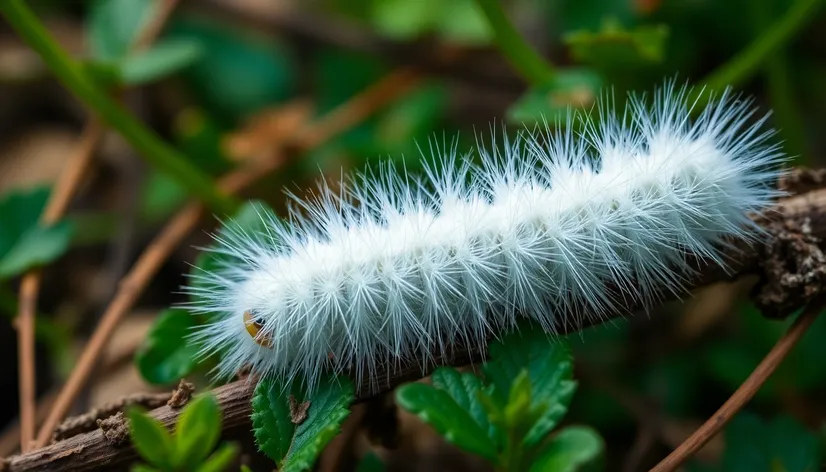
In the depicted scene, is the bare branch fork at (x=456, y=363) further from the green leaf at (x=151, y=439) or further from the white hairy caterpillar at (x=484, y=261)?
the green leaf at (x=151, y=439)

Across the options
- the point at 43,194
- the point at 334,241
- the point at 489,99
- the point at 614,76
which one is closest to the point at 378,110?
the point at 489,99

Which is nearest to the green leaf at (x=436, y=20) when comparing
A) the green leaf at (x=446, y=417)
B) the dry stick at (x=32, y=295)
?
the dry stick at (x=32, y=295)

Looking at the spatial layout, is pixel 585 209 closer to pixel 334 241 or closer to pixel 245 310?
pixel 334 241

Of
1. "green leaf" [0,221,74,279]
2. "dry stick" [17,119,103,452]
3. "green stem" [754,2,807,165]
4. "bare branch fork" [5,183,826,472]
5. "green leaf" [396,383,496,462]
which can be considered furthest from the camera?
"green stem" [754,2,807,165]

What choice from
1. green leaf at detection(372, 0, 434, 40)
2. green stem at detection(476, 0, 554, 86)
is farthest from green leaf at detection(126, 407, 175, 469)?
green leaf at detection(372, 0, 434, 40)

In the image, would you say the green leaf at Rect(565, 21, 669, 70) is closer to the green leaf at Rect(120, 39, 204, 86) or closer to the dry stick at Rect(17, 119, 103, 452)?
the green leaf at Rect(120, 39, 204, 86)

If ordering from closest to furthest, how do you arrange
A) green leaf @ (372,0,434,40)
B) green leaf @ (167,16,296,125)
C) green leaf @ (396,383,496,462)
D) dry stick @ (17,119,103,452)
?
green leaf @ (396,383,496,462) < dry stick @ (17,119,103,452) < green leaf @ (372,0,434,40) < green leaf @ (167,16,296,125)
